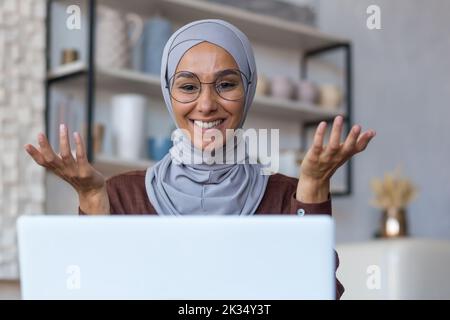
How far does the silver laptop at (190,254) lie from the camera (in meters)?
0.88

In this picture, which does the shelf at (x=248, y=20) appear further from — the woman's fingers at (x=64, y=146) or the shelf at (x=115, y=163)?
the woman's fingers at (x=64, y=146)

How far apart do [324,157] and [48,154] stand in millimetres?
362

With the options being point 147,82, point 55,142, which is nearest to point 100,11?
point 147,82

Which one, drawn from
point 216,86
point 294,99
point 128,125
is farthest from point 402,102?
point 216,86

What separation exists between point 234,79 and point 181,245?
0.68 meters

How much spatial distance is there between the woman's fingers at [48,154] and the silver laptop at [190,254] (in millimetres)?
286

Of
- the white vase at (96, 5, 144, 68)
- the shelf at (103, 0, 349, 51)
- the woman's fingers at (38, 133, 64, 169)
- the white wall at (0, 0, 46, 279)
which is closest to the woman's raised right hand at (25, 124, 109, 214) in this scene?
the woman's fingers at (38, 133, 64, 169)

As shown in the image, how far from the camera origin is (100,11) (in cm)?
304

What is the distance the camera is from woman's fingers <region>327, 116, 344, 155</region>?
1.10 meters

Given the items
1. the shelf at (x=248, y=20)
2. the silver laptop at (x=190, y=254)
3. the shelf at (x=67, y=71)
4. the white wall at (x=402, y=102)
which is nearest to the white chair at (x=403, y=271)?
the white wall at (x=402, y=102)

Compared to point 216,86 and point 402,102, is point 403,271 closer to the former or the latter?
point 402,102

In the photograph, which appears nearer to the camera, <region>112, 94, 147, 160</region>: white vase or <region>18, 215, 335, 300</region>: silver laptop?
<region>18, 215, 335, 300</region>: silver laptop

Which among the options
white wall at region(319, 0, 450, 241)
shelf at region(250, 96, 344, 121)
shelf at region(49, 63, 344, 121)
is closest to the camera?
shelf at region(49, 63, 344, 121)

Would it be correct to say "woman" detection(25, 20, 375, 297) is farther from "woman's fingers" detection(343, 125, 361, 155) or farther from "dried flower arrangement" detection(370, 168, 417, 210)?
"dried flower arrangement" detection(370, 168, 417, 210)
